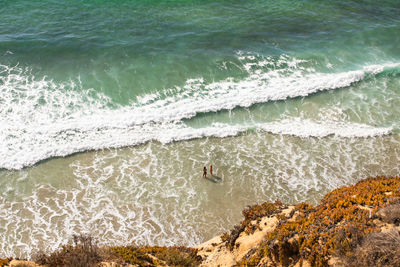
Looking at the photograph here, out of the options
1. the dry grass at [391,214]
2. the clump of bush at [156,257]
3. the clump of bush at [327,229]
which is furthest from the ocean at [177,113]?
the dry grass at [391,214]

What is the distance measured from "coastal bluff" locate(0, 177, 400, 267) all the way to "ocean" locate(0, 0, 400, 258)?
3.36m

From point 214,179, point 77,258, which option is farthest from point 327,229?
point 214,179

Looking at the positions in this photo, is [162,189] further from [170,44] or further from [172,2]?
[172,2]

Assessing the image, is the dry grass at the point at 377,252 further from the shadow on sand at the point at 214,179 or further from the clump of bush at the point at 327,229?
the shadow on sand at the point at 214,179

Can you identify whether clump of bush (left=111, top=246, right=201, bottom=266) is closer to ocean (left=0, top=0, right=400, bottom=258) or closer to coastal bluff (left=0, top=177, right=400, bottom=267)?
coastal bluff (left=0, top=177, right=400, bottom=267)

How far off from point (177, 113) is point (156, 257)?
11732mm

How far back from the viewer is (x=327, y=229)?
9.49m

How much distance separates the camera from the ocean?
15594 millimetres

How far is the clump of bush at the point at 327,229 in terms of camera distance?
28.7 feet

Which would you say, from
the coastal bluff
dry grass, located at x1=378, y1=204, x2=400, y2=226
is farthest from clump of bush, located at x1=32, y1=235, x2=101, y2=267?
dry grass, located at x1=378, y1=204, x2=400, y2=226

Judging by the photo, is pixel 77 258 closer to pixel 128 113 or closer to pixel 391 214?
pixel 391 214

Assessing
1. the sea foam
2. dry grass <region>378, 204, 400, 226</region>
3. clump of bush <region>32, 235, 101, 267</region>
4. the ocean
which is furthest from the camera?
the sea foam

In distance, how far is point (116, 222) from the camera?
15.0m

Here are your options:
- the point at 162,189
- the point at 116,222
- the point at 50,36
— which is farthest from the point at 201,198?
the point at 50,36
